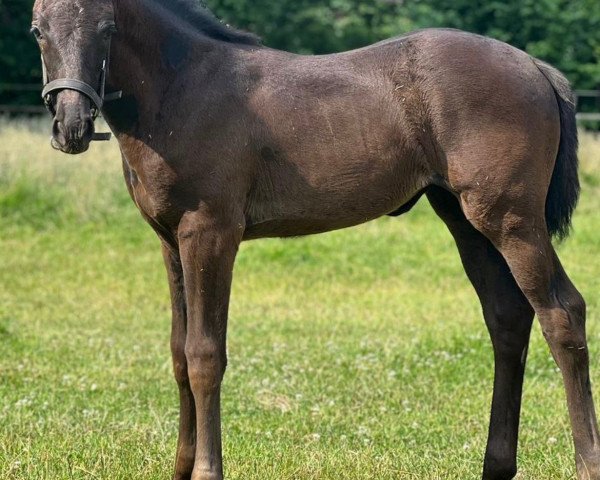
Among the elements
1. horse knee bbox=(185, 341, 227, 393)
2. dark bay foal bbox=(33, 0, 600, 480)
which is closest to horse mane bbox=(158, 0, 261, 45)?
dark bay foal bbox=(33, 0, 600, 480)

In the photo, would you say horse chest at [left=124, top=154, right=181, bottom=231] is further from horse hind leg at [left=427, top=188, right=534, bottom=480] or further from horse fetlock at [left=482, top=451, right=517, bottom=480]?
horse fetlock at [left=482, top=451, right=517, bottom=480]

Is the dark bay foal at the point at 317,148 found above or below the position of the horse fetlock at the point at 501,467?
above

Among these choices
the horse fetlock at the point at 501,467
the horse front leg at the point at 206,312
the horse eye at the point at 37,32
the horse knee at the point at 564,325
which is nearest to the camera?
the horse eye at the point at 37,32

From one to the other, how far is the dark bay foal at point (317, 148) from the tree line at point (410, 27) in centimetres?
2097

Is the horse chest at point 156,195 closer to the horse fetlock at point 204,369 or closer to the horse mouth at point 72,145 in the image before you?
the horse mouth at point 72,145

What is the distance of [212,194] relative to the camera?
434cm

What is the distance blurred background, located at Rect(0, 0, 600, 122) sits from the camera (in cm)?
2495

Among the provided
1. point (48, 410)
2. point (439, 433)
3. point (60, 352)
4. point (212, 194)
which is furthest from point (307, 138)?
point (60, 352)

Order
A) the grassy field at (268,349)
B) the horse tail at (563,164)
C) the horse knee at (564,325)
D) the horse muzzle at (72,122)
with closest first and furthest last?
the horse muzzle at (72,122)
the horse knee at (564,325)
the horse tail at (563,164)
the grassy field at (268,349)

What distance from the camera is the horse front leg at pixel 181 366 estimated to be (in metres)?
4.71

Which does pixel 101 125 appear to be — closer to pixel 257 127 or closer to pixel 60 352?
pixel 60 352

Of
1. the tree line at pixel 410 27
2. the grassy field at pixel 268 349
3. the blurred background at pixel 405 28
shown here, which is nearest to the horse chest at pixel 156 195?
the grassy field at pixel 268 349

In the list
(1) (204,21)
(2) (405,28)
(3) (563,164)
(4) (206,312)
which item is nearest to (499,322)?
(3) (563,164)

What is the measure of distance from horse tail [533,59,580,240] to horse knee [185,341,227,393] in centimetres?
163
